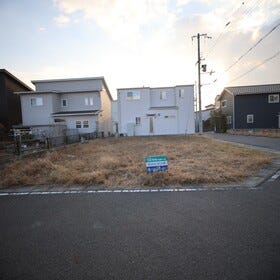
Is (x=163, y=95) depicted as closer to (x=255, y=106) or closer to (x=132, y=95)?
(x=132, y=95)

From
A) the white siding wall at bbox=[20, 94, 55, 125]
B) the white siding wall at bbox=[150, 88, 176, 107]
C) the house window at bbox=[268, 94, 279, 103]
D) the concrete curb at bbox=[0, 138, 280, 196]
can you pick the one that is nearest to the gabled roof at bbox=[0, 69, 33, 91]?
the white siding wall at bbox=[20, 94, 55, 125]

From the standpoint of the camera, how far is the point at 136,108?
29406 mm

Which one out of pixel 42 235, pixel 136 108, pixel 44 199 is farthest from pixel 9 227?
pixel 136 108

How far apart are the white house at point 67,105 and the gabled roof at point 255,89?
1779 centimetres

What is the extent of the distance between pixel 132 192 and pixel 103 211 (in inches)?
46.5

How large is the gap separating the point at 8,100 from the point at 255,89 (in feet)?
98.7

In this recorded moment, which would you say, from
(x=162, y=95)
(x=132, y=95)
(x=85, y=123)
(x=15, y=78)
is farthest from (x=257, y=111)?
(x=15, y=78)

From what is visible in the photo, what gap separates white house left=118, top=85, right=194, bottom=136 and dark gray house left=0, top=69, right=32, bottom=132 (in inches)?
484

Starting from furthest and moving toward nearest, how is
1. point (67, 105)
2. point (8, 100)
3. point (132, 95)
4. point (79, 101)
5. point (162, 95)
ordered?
point (162, 95)
point (132, 95)
point (67, 105)
point (79, 101)
point (8, 100)

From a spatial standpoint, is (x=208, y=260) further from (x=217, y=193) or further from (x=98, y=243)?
(x=217, y=193)

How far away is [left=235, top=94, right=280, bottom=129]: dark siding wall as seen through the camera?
28453 millimetres

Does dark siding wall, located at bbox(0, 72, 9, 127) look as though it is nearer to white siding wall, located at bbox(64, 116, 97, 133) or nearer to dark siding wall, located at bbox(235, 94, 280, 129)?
white siding wall, located at bbox(64, 116, 97, 133)

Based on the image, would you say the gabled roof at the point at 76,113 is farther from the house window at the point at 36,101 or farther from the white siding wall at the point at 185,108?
the white siding wall at the point at 185,108

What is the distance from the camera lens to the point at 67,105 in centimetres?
2673
